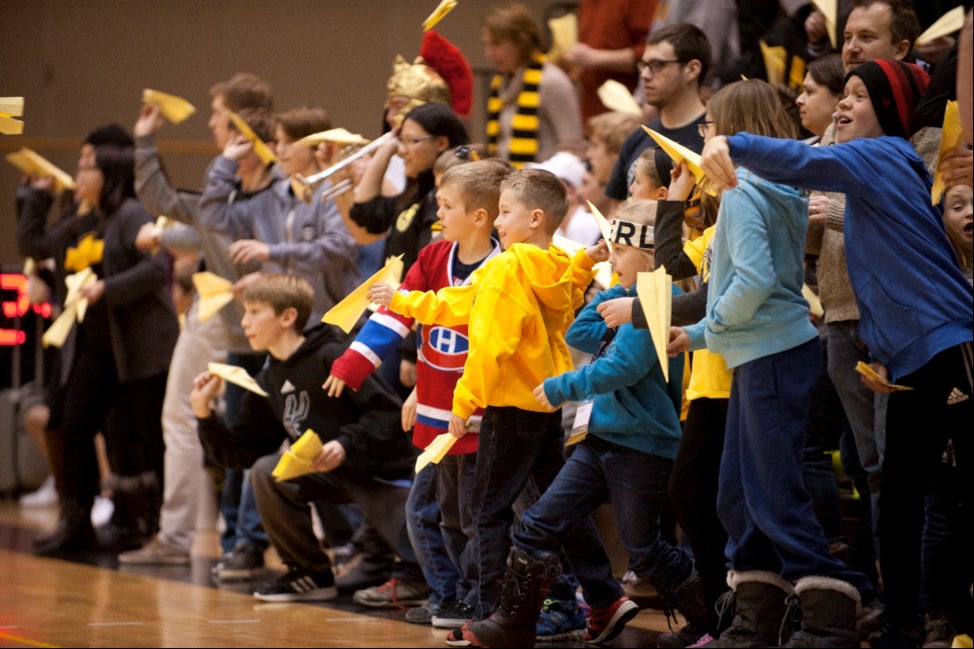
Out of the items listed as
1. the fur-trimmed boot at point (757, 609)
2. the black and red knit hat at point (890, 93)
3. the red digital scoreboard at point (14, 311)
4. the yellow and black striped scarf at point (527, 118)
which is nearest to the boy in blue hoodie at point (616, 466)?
the fur-trimmed boot at point (757, 609)

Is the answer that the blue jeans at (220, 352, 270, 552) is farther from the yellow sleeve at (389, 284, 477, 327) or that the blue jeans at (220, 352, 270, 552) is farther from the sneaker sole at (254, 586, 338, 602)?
the yellow sleeve at (389, 284, 477, 327)

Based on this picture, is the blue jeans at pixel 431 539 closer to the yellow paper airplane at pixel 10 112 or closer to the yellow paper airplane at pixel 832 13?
the yellow paper airplane at pixel 832 13

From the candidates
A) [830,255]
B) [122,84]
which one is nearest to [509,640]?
[830,255]

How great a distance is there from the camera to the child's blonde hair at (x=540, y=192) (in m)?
4.25

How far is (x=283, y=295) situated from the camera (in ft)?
19.1

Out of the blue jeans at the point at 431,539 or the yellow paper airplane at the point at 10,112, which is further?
the blue jeans at the point at 431,539

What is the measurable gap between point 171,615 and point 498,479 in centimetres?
177

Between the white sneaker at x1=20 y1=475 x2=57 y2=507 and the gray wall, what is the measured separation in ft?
20.2

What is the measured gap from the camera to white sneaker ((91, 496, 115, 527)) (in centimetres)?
859

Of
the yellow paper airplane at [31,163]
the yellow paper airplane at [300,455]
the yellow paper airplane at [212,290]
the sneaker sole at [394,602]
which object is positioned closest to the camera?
the yellow paper airplane at [31,163]

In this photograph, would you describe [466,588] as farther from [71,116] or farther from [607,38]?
[607,38]

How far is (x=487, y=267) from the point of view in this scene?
4.17 m

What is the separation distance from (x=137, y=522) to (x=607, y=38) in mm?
3363

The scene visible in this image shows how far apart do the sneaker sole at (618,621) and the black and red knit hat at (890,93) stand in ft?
5.43
